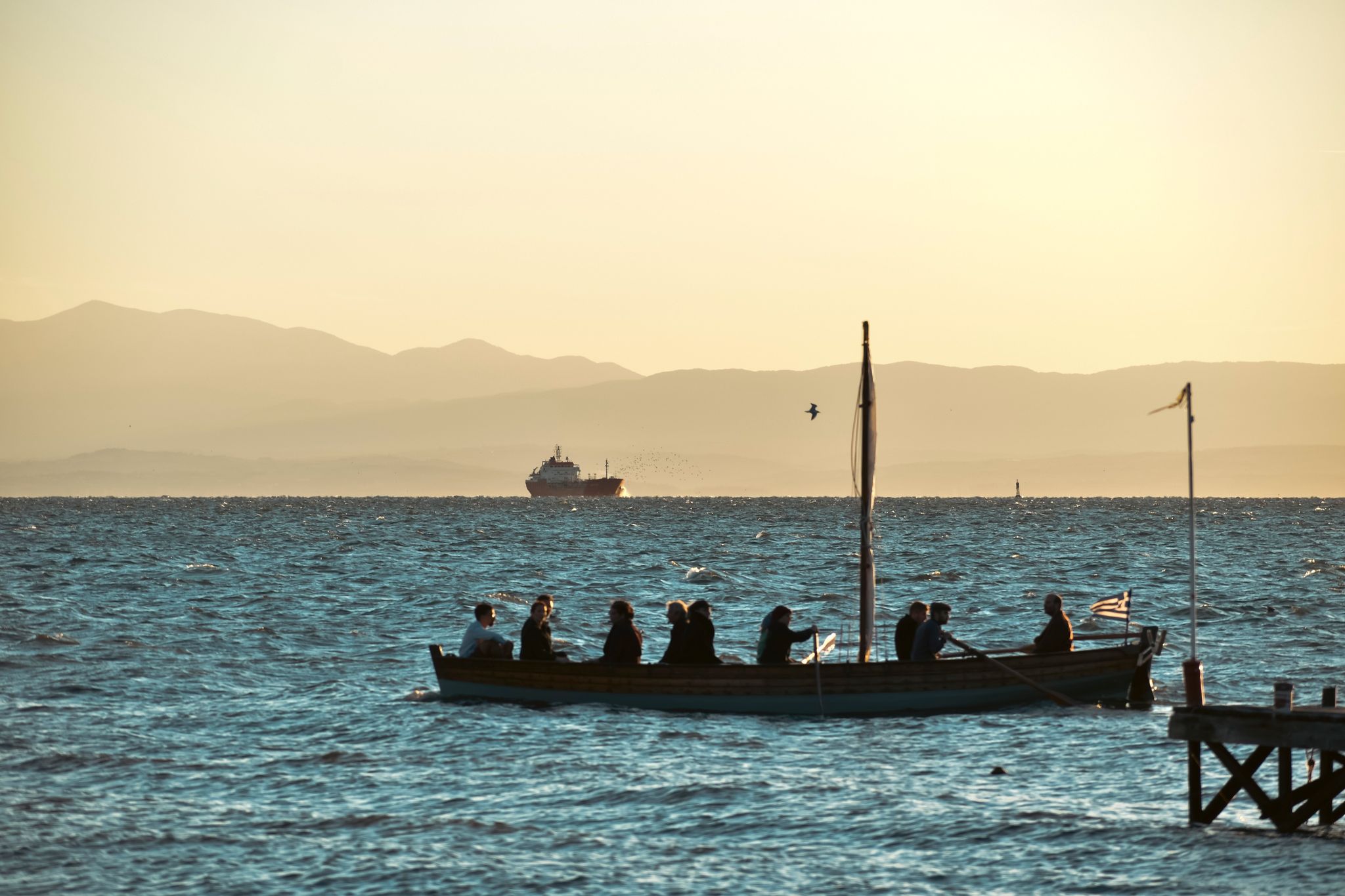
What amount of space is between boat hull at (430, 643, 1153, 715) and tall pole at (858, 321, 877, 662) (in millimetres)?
1177

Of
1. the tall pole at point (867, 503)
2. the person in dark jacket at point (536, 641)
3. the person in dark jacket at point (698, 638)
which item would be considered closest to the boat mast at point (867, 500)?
the tall pole at point (867, 503)

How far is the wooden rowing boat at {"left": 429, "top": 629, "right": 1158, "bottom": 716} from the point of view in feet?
87.0

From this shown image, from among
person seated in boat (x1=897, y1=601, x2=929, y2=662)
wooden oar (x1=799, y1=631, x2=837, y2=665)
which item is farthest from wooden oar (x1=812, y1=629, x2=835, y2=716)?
person seated in boat (x1=897, y1=601, x2=929, y2=662)

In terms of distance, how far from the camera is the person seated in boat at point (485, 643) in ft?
91.6

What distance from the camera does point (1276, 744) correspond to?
57.7 ft

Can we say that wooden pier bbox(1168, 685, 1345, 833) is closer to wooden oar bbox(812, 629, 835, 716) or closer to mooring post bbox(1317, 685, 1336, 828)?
mooring post bbox(1317, 685, 1336, 828)

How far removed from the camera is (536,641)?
27.9m

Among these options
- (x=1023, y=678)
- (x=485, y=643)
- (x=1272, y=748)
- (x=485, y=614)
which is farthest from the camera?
(x=485, y=643)

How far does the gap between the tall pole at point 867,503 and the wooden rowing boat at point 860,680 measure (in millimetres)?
29

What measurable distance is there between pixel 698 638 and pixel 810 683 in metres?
2.21

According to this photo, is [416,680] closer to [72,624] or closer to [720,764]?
[720,764]

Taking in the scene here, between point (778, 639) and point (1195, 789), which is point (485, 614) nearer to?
point (778, 639)

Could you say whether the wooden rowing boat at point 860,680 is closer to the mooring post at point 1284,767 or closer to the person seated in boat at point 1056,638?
the person seated in boat at point 1056,638

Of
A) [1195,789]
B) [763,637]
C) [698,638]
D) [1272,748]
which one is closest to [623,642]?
[698,638]
